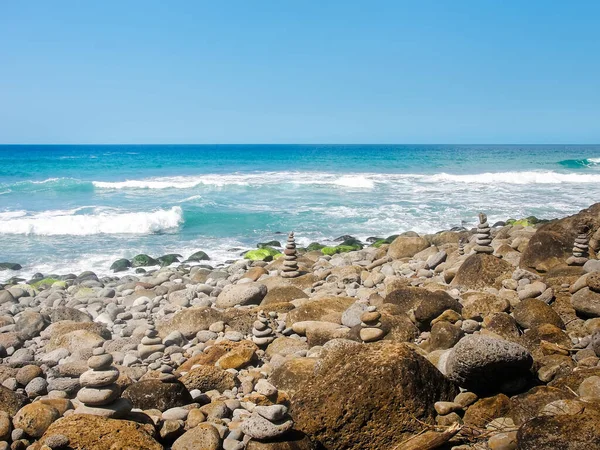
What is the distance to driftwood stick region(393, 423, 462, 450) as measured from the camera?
14.5ft

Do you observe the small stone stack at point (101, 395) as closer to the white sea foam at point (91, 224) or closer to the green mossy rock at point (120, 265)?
the green mossy rock at point (120, 265)

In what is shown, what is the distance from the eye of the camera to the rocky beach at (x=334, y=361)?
465cm

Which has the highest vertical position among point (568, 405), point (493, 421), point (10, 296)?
point (568, 405)

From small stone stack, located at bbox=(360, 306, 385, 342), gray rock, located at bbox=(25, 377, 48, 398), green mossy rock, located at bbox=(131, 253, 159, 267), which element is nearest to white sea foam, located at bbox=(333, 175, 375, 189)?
green mossy rock, located at bbox=(131, 253, 159, 267)

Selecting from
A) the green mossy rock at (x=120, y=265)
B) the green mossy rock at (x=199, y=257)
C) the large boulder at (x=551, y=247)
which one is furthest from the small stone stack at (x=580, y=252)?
the green mossy rock at (x=120, y=265)

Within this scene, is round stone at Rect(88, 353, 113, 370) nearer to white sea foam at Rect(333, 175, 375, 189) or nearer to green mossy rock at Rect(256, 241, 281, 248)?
green mossy rock at Rect(256, 241, 281, 248)

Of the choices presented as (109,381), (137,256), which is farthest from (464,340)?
(137,256)

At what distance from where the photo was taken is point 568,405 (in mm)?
4219

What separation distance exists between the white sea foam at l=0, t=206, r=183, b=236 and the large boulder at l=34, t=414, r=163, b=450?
17.2 meters

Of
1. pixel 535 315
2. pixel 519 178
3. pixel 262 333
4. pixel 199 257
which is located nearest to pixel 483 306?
pixel 535 315

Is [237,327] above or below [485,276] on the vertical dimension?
below

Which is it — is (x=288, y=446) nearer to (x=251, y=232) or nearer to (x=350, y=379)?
(x=350, y=379)

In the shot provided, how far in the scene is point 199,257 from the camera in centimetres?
1630

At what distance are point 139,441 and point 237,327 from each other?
3.81 m
